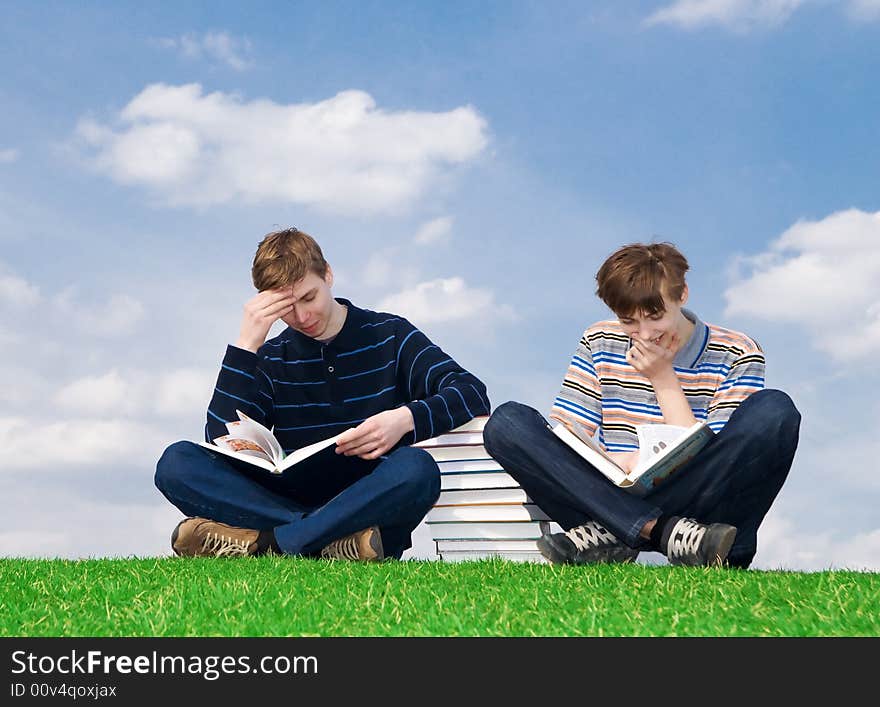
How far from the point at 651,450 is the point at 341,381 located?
1.91 meters

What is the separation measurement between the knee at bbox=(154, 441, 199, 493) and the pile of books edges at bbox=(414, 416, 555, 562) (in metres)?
1.36

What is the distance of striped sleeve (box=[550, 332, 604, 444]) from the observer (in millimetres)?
5102

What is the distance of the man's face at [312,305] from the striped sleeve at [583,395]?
140cm

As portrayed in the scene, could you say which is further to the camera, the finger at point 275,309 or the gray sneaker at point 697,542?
the finger at point 275,309

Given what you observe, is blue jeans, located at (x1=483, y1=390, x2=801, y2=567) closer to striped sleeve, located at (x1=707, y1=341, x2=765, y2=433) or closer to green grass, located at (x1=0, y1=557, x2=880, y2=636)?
striped sleeve, located at (x1=707, y1=341, x2=765, y2=433)

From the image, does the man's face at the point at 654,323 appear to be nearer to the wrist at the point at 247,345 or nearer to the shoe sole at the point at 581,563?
the shoe sole at the point at 581,563

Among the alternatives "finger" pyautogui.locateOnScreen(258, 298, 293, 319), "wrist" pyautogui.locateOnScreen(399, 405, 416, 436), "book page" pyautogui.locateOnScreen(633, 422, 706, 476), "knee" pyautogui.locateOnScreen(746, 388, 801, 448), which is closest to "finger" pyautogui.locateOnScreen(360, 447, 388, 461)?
"wrist" pyautogui.locateOnScreen(399, 405, 416, 436)

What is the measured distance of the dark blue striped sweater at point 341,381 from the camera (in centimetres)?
548

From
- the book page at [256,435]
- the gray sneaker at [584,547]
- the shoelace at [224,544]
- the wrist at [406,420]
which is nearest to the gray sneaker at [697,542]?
the gray sneaker at [584,547]

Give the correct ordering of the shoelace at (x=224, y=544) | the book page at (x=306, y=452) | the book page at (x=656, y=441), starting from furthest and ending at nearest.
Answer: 1. the shoelace at (x=224, y=544)
2. the book page at (x=306, y=452)
3. the book page at (x=656, y=441)

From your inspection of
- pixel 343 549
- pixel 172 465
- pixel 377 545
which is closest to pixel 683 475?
pixel 377 545

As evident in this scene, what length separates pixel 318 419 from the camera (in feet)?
18.5
